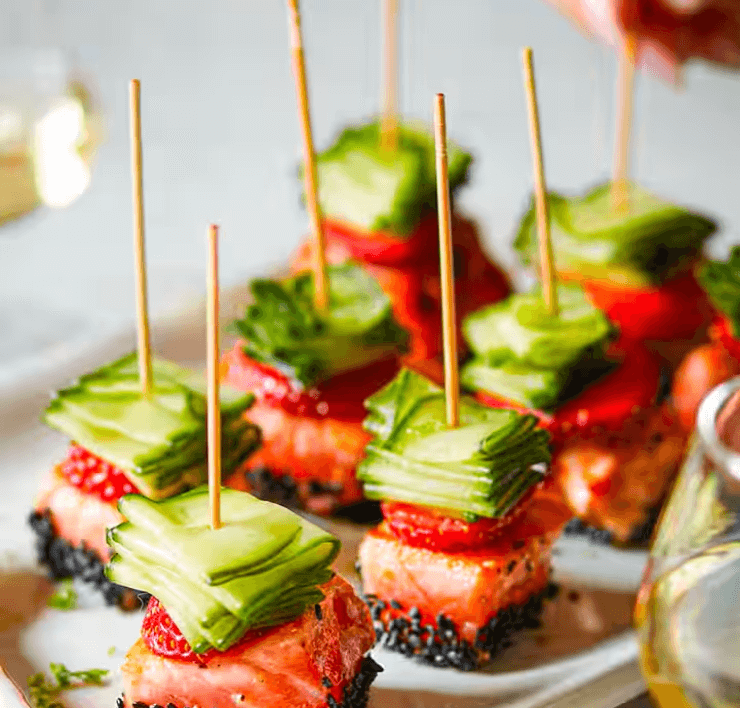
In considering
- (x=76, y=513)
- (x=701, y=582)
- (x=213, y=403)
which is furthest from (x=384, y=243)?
(x=701, y=582)

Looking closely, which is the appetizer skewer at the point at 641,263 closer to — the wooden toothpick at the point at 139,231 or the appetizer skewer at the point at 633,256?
the appetizer skewer at the point at 633,256

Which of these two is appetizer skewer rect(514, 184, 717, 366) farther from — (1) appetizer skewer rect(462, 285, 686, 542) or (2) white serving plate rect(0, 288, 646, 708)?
(2) white serving plate rect(0, 288, 646, 708)

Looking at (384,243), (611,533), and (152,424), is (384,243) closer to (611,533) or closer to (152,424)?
(611,533)

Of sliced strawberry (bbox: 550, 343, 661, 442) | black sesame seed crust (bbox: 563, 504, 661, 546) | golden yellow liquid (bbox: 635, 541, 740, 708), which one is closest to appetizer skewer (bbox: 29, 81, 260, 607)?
sliced strawberry (bbox: 550, 343, 661, 442)

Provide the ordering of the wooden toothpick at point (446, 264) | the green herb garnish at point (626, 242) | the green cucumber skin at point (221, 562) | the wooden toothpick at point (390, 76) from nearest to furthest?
the green cucumber skin at point (221, 562) < the wooden toothpick at point (446, 264) < the green herb garnish at point (626, 242) < the wooden toothpick at point (390, 76)

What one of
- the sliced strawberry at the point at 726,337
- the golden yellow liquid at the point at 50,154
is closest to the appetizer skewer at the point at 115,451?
the sliced strawberry at the point at 726,337

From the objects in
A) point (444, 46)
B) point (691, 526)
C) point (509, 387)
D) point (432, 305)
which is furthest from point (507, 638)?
point (444, 46)
